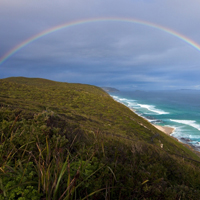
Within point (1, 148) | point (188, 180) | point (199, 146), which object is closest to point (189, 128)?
point (199, 146)

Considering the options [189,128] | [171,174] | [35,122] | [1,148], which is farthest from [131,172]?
[189,128]

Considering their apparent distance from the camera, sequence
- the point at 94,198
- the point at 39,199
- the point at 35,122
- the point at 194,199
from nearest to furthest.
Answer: the point at 39,199 < the point at 94,198 < the point at 194,199 < the point at 35,122

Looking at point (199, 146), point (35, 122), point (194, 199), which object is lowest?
point (199, 146)

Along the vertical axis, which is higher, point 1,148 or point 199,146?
point 1,148

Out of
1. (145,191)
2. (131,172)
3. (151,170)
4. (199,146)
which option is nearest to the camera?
(145,191)

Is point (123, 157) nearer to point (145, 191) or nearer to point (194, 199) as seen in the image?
point (145, 191)

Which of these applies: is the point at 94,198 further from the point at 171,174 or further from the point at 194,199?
the point at 171,174

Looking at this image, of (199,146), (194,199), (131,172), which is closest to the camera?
(194,199)

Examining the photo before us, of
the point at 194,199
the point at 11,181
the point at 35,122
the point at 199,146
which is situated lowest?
the point at 199,146

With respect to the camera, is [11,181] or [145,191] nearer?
[11,181]
